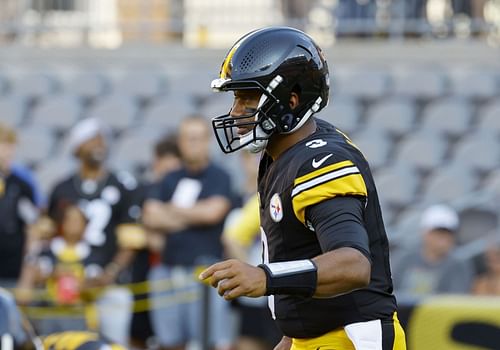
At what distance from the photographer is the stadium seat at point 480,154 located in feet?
30.5

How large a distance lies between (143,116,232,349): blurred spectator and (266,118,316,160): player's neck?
3.99m

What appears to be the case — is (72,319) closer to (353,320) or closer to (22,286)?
(22,286)

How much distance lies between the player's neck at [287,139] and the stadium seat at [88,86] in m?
7.84

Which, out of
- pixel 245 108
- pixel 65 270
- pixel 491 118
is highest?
pixel 245 108

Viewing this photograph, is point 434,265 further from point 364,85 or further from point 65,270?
point 364,85

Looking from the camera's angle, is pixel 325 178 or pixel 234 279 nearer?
pixel 234 279

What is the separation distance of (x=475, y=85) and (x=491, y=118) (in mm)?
572

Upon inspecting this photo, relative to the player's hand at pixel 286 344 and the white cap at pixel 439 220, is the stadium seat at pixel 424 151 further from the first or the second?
the player's hand at pixel 286 344

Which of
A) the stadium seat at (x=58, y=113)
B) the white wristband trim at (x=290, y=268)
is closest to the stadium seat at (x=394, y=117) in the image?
the stadium seat at (x=58, y=113)

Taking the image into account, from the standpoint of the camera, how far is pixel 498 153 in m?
9.33

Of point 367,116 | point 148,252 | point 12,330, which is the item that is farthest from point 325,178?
point 367,116

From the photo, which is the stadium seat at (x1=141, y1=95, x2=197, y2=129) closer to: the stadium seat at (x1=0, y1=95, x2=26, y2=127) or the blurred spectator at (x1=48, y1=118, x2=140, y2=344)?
the stadium seat at (x1=0, y1=95, x2=26, y2=127)

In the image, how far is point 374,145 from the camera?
385 inches

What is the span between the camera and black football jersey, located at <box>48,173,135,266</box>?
→ 25.9ft
